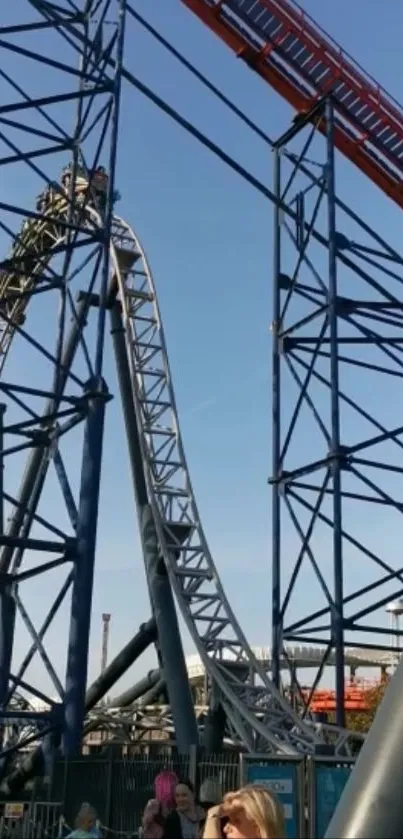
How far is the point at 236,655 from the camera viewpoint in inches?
625

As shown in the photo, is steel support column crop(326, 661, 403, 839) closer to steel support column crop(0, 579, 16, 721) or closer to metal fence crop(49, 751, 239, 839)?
metal fence crop(49, 751, 239, 839)

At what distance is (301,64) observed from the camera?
54.0ft

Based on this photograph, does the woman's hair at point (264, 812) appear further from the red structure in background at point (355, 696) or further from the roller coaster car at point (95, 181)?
the red structure in background at point (355, 696)

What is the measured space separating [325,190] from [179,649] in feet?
23.4

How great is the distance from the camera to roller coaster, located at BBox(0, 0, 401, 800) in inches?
→ 512

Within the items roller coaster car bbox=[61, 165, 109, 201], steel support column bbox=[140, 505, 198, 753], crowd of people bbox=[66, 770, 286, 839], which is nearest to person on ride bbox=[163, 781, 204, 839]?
crowd of people bbox=[66, 770, 286, 839]

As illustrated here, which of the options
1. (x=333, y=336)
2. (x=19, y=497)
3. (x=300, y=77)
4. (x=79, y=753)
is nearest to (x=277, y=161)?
(x=300, y=77)

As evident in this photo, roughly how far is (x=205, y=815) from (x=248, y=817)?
3984mm

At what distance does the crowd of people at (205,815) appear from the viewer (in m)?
2.10

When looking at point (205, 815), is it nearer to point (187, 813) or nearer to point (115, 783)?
point (187, 813)

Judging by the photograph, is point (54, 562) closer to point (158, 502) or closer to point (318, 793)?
point (158, 502)

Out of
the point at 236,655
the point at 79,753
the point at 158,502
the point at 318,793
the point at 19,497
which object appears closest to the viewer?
the point at 318,793

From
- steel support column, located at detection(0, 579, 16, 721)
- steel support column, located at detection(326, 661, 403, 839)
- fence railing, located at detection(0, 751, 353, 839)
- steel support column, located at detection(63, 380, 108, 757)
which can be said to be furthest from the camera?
steel support column, located at detection(0, 579, 16, 721)

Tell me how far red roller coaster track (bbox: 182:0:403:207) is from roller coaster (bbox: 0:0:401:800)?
0.03 metres
